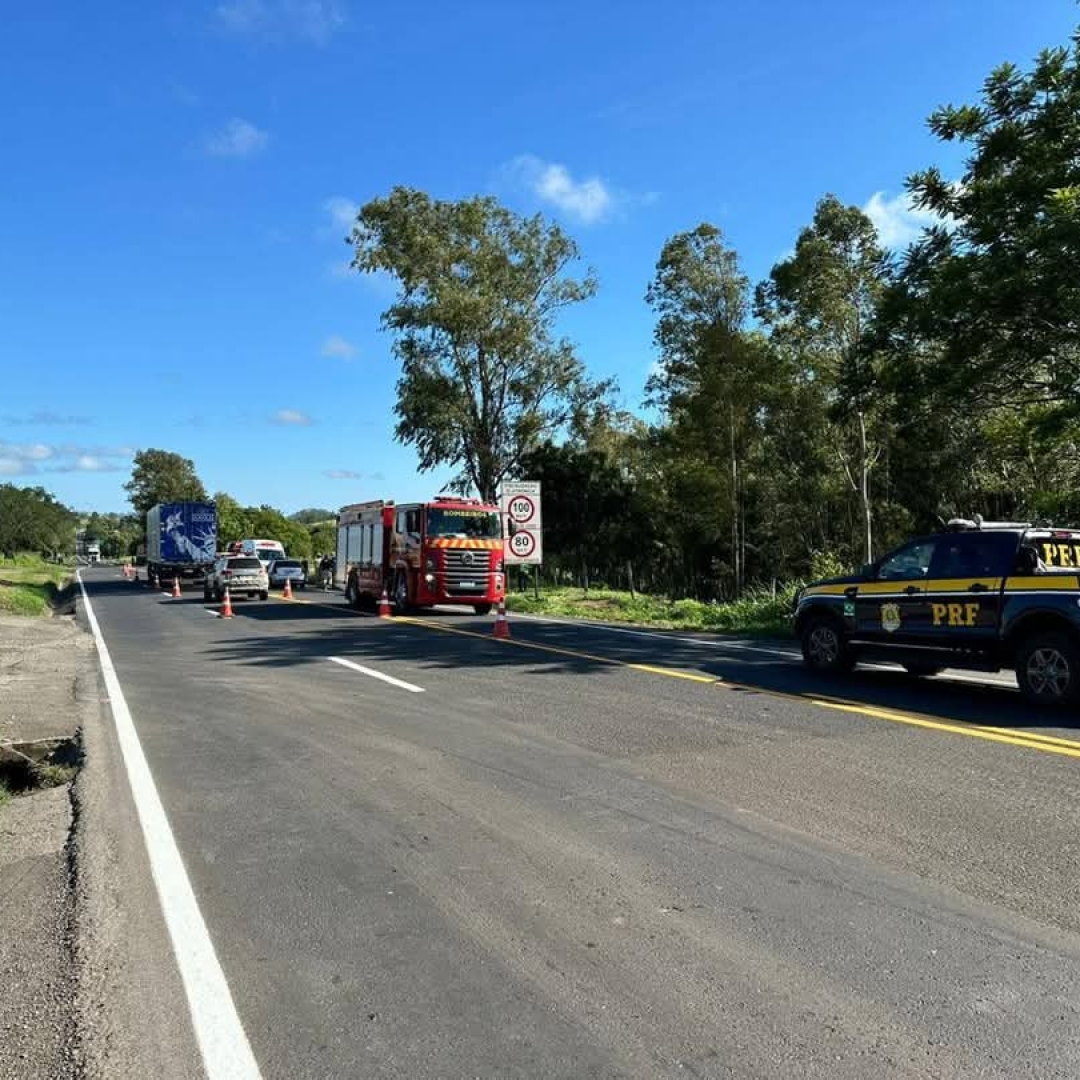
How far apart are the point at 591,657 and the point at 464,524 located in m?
11.5

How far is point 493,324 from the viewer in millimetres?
40156

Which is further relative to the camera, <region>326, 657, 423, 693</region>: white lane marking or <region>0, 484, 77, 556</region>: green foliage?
<region>0, 484, 77, 556</region>: green foliage

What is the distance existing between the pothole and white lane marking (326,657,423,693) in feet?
12.4

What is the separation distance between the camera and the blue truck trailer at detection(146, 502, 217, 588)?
44.4 m

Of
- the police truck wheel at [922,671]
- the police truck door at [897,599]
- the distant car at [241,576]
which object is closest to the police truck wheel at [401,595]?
the distant car at [241,576]

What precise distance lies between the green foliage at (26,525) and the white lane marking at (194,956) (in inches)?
3708

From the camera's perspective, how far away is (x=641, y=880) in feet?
16.4

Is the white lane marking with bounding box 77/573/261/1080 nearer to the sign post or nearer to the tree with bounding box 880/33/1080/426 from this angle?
the tree with bounding box 880/33/1080/426

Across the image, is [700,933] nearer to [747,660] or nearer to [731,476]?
[747,660]

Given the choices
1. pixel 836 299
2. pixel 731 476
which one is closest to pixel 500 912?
pixel 836 299

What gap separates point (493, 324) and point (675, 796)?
35371 millimetres

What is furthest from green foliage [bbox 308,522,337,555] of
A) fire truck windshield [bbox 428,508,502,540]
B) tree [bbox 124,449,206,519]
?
fire truck windshield [bbox 428,508,502,540]

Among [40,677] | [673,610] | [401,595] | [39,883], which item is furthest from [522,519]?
[39,883]

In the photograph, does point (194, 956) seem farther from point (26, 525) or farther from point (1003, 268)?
point (26, 525)
